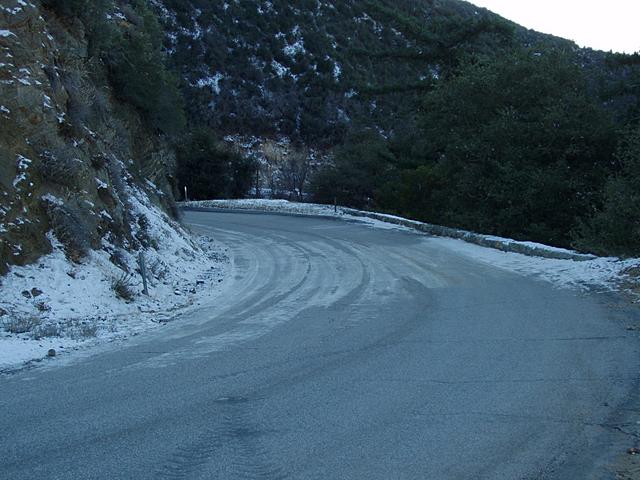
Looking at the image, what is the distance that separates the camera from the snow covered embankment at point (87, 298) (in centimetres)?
823

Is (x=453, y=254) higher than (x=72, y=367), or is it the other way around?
(x=453, y=254)

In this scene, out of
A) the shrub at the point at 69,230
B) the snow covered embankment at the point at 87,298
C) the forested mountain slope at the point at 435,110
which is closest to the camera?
the snow covered embankment at the point at 87,298

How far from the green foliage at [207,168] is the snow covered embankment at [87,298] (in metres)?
36.8

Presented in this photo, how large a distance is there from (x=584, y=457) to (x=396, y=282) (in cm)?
835

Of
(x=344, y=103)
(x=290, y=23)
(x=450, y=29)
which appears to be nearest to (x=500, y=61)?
(x=450, y=29)

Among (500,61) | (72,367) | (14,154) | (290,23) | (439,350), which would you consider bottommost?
(72,367)

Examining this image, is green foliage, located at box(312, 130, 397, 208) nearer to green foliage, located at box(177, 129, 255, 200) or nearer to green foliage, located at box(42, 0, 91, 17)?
green foliage, located at box(177, 129, 255, 200)

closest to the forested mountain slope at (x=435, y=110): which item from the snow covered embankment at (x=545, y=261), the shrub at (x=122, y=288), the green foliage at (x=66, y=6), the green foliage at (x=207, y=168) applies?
the green foliage at (x=207, y=168)

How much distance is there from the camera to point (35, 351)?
7.59 meters

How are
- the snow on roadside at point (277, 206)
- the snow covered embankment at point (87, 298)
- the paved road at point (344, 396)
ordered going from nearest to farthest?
the paved road at point (344, 396) < the snow covered embankment at point (87, 298) < the snow on roadside at point (277, 206)

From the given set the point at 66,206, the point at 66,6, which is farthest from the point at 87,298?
the point at 66,6

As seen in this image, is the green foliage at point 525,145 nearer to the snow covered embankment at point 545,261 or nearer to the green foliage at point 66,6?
the snow covered embankment at point 545,261

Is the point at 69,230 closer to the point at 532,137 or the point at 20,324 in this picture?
the point at 20,324

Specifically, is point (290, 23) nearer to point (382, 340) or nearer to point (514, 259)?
point (514, 259)
